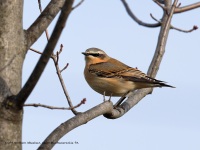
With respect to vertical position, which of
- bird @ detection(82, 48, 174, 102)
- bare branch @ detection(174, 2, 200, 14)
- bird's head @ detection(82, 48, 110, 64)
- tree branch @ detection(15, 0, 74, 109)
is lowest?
bird @ detection(82, 48, 174, 102)

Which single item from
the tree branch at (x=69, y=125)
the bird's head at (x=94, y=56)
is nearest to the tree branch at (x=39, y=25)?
the tree branch at (x=69, y=125)

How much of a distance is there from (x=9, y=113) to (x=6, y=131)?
174mm

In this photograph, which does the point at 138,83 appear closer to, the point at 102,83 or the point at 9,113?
the point at 102,83

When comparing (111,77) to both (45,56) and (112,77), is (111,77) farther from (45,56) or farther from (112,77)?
(45,56)

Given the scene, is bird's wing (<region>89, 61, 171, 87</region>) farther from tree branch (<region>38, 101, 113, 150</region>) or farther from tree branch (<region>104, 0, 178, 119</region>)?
tree branch (<region>38, 101, 113, 150</region>)

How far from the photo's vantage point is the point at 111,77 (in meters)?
8.98

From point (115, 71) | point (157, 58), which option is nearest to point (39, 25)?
point (157, 58)

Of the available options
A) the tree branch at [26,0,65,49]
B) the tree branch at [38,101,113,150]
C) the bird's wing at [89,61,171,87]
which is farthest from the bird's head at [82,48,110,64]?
the tree branch at [38,101,113,150]

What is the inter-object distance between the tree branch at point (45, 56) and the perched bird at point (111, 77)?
13.3 ft

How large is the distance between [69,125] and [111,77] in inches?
191

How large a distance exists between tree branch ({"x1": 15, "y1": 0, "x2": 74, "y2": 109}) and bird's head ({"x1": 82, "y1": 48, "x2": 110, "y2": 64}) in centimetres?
597

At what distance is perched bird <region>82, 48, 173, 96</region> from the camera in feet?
28.0

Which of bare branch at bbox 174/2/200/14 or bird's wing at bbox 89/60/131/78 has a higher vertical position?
bare branch at bbox 174/2/200/14

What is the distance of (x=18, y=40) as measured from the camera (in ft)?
15.2
